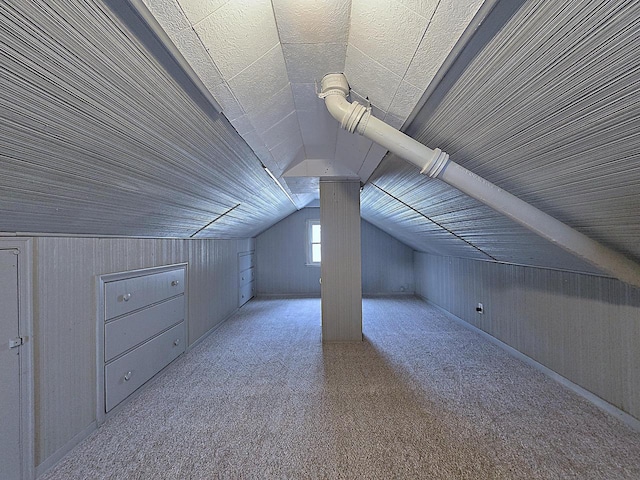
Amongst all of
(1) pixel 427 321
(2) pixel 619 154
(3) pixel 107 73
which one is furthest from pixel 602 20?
(1) pixel 427 321

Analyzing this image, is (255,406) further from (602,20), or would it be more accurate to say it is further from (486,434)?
(602,20)

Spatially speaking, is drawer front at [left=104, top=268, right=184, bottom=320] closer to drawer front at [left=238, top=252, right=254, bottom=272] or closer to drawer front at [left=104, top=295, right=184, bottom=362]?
drawer front at [left=104, top=295, right=184, bottom=362]

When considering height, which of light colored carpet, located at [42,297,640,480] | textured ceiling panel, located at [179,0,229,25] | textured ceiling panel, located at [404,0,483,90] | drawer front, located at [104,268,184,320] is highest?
textured ceiling panel, located at [179,0,229,25]

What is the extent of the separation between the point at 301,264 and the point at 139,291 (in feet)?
15.8

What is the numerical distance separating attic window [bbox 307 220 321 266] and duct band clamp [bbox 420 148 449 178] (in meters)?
5.78

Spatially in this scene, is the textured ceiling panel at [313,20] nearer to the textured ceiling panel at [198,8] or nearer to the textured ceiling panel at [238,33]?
the textured ceiling panel at [238,33]

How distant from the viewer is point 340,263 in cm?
406

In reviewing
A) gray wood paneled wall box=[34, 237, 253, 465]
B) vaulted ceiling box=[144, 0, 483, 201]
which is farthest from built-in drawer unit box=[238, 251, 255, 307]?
vaulted ceiling box=[144, 0, 483, 201]

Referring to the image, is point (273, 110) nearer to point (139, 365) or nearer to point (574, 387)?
point (139, 365)

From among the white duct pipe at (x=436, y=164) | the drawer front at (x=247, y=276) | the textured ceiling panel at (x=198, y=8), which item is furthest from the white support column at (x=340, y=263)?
the textured ceiling panel at (x=198, y=8)

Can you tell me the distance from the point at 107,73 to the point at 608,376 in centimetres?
322

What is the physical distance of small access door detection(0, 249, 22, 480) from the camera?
157cm

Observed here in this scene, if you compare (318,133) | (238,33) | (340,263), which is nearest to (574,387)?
(340,263)

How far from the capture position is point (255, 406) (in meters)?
2.48
